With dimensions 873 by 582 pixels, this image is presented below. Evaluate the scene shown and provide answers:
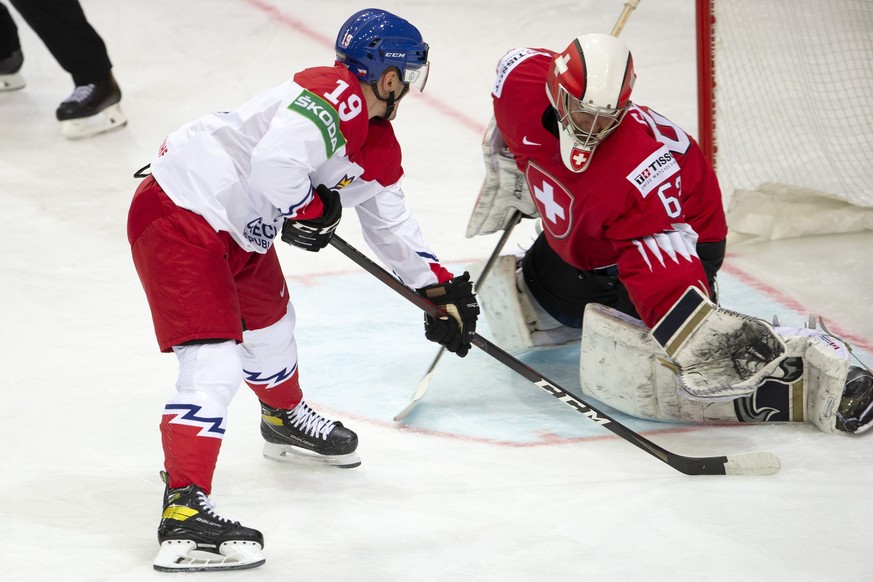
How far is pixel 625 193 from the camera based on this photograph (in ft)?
8.87

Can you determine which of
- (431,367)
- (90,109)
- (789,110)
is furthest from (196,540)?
(90,109)

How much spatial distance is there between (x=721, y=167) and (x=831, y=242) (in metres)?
0.50

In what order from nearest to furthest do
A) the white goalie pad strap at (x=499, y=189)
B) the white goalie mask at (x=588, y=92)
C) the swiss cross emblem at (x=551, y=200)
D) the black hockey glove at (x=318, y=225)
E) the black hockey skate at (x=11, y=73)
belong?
the black hockey glove at (x=318, y=225)
the white goalie mask at (x=588, y=92)
the swiss cross emblem at (x=551, y=200)
the white goalie pad strap at (x=499, y=189)
the black hockey skate at (x=11, y=73)

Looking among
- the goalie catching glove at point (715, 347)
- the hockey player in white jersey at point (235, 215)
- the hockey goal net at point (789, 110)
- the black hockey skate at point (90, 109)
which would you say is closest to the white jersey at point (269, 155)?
the hockey player in white jersey at point (235, 215)

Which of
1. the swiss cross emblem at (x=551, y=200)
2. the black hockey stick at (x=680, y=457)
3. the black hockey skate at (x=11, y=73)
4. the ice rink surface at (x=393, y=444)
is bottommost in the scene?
the black hockey skate at (x=11, y=73)

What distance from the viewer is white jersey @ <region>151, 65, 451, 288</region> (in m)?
2.24

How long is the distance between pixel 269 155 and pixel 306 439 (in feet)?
2.63

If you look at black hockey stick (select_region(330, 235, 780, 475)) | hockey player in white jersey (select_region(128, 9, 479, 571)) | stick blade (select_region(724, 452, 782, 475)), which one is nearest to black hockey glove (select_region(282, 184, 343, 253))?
hockey player in white jersey (select_region(128, 9, 479, 571))

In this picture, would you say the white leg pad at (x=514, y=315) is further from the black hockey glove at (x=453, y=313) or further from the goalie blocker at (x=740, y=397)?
the black hockey glove at (x=453, y=313)

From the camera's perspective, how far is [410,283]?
2746mm

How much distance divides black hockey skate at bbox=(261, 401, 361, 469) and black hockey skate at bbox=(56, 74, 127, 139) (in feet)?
9.43

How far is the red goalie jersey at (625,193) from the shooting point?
2.71 m

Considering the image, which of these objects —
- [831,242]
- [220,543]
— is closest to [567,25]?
[831,242]

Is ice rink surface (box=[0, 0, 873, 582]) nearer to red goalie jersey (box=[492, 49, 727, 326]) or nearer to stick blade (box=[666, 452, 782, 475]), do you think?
stick blade (box=[666, 452, 782, 475])
